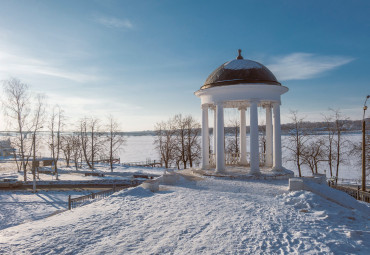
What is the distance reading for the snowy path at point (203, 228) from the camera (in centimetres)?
627

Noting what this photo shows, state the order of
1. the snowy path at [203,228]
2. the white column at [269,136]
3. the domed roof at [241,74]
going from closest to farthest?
the snowy path at [203,228] → the domed roof at [241,74] → the white column at [269,136]

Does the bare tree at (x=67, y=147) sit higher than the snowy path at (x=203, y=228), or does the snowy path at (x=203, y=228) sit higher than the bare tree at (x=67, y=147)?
the bare tree at (x=67, y=147)

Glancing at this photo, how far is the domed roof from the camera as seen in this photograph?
15.7 m

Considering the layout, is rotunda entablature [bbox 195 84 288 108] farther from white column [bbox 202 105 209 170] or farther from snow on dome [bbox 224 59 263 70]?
white column [bbox 202 105 209 170]

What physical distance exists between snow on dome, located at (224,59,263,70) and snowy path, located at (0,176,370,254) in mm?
8755

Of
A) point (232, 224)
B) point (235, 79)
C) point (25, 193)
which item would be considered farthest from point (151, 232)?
point (25, 193)

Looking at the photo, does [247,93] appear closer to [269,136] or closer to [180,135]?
[269,136]

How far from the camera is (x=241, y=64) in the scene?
16.4 meters

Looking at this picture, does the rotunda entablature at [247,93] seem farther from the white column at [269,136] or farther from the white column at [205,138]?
the white column at [269,136]

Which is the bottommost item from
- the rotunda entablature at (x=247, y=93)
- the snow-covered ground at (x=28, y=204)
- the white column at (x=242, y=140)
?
the snow-covered ground at (x=28, y=204)

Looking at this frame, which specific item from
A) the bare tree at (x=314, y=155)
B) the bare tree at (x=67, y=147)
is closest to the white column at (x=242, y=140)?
the bare tree at (x=314, y=155)

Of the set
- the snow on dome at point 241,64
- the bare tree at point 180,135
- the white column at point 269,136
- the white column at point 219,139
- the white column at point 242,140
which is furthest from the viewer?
the bare tree at point 180,135

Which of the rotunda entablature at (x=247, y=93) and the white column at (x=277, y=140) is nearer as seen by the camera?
the rotunda entablature at (x=247, y=93)

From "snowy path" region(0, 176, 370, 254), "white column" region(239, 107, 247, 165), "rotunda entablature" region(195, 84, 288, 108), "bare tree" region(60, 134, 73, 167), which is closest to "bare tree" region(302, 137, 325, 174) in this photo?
"white column" region(239, 107, 247, 165)
